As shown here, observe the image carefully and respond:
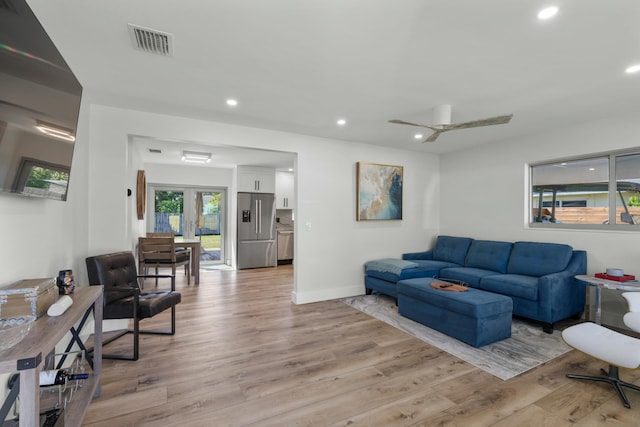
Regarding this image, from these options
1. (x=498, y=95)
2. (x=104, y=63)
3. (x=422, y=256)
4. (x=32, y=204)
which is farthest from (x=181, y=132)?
(x=422, y=256)

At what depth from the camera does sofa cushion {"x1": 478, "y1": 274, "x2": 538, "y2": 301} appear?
131 inches

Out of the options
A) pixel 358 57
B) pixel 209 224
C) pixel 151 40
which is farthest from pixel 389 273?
pixel 209 224

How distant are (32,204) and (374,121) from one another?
131 inches

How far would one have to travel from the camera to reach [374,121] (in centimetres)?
369

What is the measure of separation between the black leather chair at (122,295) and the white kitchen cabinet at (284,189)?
468 cm

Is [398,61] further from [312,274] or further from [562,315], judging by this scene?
[562,315]

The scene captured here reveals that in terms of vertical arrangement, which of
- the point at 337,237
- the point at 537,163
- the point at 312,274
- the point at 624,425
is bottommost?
the point at 624,425

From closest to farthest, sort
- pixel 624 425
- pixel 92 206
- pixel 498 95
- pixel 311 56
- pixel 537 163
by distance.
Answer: pixel 624 425, pixel 311 56, pixel 498 95, pixel 92 206, pixel 537 163

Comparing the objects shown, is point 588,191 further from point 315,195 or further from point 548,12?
point 315,195

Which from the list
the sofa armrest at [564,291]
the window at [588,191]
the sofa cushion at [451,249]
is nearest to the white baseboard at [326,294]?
the sofa cushion at [451,249]

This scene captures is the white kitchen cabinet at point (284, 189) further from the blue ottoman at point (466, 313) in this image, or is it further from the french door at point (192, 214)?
the blue ottoman at point (466, 313)

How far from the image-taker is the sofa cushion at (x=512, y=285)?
131 inches

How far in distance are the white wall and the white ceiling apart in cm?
28

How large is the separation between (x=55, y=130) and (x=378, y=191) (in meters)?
4.08
